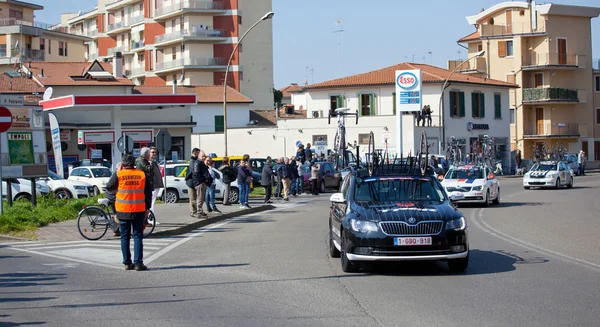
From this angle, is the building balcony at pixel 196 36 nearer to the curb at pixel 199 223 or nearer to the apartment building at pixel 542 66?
the apartment building at pixel 542 66

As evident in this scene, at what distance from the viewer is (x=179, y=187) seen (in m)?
31.2

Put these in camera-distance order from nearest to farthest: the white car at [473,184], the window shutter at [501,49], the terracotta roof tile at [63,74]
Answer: the white car at [473,184] → the terracotta roof tile at [63,74] → the window shutter at [501,49]

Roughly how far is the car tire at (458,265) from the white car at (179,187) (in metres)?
19.5

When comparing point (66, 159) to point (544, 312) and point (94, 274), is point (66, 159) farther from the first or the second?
point (544, 312)

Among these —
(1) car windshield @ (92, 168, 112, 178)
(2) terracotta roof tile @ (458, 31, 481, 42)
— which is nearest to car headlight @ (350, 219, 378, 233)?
(1) car windshield @ (92, 168, 112, 178)

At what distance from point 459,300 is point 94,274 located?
579 cm

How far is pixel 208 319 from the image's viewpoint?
338 inches

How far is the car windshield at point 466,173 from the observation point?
2925 centimetres

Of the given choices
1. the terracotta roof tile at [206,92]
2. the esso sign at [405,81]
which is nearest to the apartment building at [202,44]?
the terracotta roof tile at [206,92]

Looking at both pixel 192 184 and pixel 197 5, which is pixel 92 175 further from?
pixel 197 5

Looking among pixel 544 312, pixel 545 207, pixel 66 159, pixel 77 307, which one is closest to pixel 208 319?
pixel 77 307

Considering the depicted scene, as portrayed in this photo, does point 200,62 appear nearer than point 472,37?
No

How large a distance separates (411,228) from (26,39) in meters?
79.5

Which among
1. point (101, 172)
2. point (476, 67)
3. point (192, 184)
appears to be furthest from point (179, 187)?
point (476, 67)
